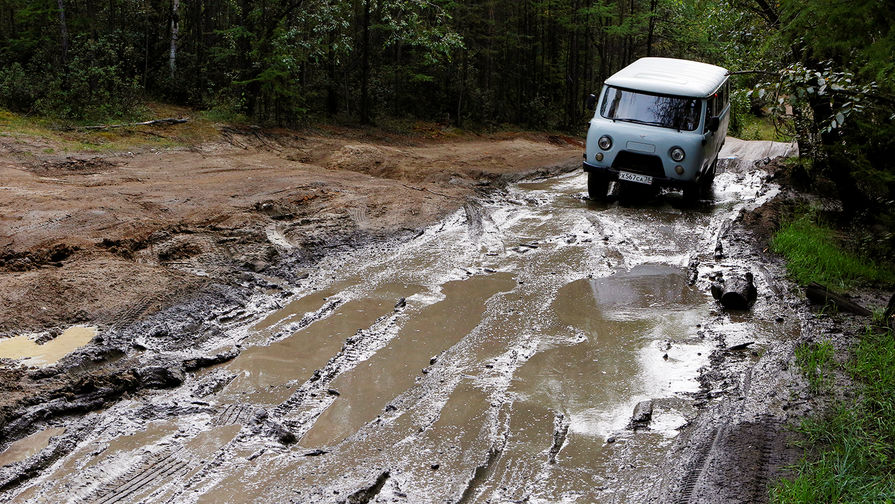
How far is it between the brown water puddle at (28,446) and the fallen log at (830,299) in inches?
297

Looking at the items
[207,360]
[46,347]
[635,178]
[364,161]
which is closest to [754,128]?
[635,178]

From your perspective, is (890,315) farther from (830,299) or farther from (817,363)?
(817,363)

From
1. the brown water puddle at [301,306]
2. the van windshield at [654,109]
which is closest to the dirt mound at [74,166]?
the brown water puddle at [301,306]

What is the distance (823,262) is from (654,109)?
4.55 m

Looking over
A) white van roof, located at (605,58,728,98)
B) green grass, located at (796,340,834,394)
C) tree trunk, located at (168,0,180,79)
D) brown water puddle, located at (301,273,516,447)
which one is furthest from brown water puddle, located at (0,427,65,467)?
tree trunk, located at (168,0,180,79)

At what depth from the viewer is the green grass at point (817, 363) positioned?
5.83m

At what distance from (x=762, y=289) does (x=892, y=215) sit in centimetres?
208

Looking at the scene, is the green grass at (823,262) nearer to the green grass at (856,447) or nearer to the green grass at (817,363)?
the green grass at (817,363)

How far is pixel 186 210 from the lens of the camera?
Result: 10.1m

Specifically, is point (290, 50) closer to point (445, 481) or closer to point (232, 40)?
point (232, 40)

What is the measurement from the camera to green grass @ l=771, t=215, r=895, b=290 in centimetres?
859

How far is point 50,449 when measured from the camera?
475 cm

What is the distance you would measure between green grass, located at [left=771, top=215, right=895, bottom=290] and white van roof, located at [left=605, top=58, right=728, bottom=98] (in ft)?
10.5

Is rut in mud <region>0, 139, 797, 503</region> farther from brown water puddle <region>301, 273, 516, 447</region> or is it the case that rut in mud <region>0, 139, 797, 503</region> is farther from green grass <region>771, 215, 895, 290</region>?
green grass <region>771, 215, 895, 290</region>
